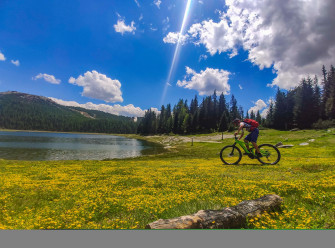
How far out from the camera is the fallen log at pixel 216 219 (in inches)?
144

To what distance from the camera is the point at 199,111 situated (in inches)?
4621

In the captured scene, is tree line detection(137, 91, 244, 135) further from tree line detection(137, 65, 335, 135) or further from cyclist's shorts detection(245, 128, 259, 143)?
cyclist's shorts detection(245, 128, 259, 143)

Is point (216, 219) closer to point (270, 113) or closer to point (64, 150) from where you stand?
point (64, 150)

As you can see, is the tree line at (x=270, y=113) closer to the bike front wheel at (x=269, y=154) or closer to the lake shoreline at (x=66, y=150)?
the bike front wheel at (x=269, y=154)

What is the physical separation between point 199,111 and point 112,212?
378ft

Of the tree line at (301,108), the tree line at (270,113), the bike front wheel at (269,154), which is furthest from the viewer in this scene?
the tree line at (301,108)

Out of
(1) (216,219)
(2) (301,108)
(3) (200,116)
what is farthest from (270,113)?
(1) (216,219)

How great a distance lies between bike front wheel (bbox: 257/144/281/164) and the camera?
539 inches

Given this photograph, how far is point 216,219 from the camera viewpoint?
381cm

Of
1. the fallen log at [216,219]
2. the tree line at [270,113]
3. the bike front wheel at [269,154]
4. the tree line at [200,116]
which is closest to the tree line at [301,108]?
the tree line at [270,113]

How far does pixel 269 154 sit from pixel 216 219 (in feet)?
40.9

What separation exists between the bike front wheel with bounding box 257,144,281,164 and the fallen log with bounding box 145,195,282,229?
10.5 meters

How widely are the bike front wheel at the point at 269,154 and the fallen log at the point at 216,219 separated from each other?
10511mm

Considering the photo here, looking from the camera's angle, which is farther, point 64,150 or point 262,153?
point 64,150
